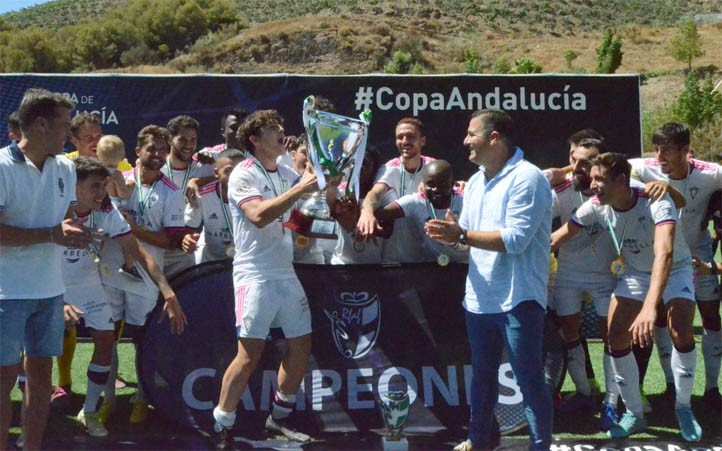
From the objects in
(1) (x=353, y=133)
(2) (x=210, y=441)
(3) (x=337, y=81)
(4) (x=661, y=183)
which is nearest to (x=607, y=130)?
(3) (x=337, y=81)

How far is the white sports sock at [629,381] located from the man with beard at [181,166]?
9.89 ft

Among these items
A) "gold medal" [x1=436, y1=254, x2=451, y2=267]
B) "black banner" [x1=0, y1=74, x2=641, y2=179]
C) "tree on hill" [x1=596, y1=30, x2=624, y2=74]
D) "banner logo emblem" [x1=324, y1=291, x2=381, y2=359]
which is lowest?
"banner logo emblem" [x1=324, y1=291, x2=381, y2=359]

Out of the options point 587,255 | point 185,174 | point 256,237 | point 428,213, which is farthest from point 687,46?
point 256,237

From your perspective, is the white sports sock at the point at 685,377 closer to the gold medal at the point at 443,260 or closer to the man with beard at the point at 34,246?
the gold medal at the point at 443,260

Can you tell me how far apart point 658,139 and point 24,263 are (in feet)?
13.0

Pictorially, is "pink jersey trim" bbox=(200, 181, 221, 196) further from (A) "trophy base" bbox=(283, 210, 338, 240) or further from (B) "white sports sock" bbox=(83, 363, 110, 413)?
(B) "white sports sock" bbox=(83, 363, 110, 413)

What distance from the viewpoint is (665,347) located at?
618 centimetres

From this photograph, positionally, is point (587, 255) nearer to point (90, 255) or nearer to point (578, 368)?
point (578, 368)

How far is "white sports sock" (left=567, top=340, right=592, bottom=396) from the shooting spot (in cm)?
584

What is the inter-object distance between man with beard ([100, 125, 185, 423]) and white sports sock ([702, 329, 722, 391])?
3691mm

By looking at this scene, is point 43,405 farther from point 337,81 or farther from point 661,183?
point 337,81

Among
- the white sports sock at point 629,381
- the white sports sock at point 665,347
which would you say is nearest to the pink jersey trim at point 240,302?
the white sports sock at point 629,381

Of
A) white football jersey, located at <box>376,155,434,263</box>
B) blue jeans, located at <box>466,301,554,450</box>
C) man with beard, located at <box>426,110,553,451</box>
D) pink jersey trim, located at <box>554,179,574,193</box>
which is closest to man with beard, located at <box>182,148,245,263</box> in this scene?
white football jersey, located at <box>376,155,434,263</box>

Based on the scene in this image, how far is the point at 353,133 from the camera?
4.87 meters
